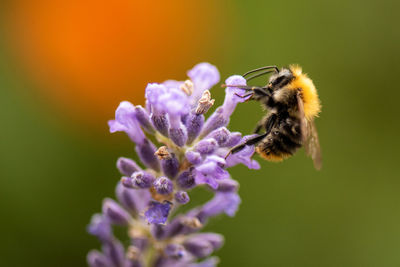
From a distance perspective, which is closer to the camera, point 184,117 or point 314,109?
point 184,117

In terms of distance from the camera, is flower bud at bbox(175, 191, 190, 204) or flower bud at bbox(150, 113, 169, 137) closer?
flower bud at bbox(175, 191, 190, 204)

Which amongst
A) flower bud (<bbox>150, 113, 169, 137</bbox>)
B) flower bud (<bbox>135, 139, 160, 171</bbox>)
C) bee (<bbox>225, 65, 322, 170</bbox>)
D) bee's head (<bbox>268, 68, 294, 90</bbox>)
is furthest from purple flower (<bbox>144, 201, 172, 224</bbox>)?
bee's head (<bbox>268, 68, 294, 90</bbox>)

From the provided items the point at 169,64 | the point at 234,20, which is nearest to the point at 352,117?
the point at 234,20

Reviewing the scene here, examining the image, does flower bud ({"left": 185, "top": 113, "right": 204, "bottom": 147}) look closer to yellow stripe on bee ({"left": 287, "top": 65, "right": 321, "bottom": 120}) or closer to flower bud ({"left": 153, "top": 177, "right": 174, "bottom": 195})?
flower bud ({"left": 153, "top": 177, "right": 174, "bottom": 195})

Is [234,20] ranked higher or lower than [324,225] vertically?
higher

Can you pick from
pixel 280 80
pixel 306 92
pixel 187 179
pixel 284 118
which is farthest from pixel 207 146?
pixel 306 92

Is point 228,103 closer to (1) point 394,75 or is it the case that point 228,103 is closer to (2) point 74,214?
(2) point 74,214
